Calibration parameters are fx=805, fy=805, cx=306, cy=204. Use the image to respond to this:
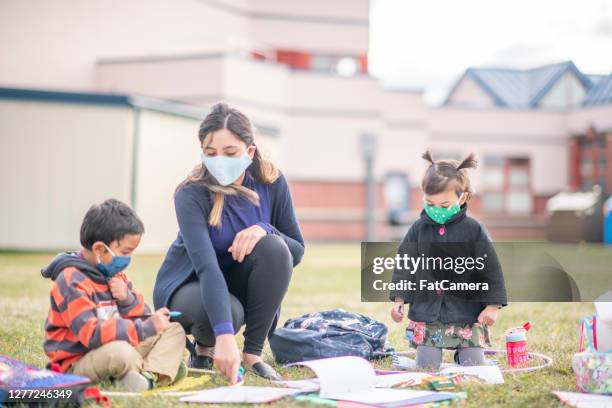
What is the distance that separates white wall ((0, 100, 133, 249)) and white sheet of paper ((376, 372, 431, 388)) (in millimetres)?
10402

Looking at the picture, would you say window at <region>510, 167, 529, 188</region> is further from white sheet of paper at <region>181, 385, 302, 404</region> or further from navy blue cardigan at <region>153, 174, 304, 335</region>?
white sheet of paper at <region>181, 385, 302, 404</region>

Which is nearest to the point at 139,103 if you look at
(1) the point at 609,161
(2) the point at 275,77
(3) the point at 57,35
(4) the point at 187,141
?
(4) the point at 187,141

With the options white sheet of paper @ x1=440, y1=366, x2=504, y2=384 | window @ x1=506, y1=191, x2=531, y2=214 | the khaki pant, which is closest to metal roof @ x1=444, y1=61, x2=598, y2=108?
window @ x1=506, y1=191, x2=531, y2=214

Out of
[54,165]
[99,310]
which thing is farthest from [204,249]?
[54,165]

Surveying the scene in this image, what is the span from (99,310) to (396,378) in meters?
1.20

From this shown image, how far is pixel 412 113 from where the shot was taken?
82.5ft

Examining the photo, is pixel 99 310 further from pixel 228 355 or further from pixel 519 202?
pixel 519 202

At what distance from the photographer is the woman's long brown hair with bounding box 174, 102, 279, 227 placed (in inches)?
129

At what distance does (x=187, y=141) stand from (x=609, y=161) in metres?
16.3

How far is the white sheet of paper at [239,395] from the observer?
2761 mm

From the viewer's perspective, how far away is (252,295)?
11.2ft

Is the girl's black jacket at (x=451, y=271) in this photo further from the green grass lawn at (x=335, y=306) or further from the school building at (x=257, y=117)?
the school building at (x=257, y=117)

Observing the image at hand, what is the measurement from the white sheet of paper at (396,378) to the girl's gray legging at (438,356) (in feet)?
1.21

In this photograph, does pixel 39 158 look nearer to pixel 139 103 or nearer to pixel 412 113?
pixel 139 103
